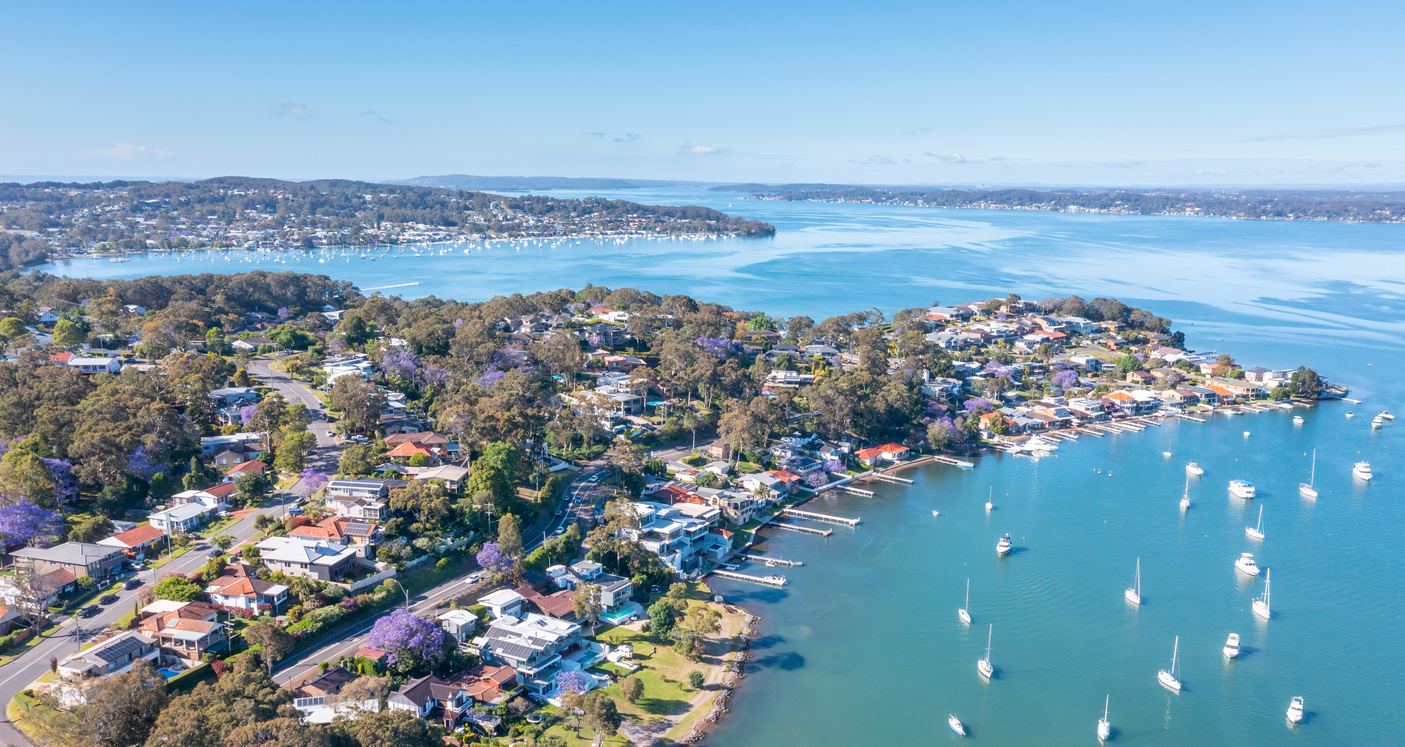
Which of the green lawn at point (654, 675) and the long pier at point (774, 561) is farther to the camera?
the long pier at point (774, 561)

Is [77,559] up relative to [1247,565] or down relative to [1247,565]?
up

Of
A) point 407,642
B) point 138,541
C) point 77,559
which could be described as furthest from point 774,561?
point 77,559

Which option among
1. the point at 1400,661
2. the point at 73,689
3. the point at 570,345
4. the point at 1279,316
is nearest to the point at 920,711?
the point at 1400,661

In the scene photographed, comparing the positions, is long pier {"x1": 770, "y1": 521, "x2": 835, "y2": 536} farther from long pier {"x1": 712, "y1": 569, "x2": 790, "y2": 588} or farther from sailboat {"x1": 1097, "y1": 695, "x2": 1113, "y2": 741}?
sailboat {"x1": 1097, "y1": 695, "x2": 1113, "y2": 741}

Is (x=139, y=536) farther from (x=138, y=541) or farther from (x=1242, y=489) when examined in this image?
(x=1242, y=489)

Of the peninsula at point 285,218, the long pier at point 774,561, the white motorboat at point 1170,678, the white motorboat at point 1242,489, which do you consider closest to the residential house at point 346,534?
the long pier at point 774,561

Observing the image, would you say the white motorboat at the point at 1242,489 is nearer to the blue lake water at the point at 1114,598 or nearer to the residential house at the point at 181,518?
the blue lake water at the point at 1114,598
